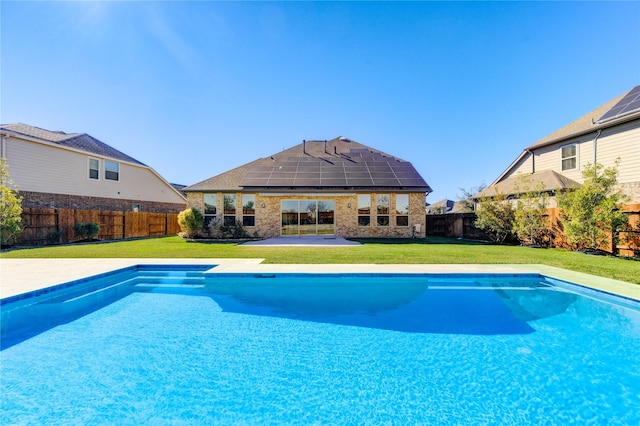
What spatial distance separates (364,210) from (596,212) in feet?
41.4

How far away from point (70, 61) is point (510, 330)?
23061 mm

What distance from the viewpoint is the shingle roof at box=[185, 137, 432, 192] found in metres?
20.8

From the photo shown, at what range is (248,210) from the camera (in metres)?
21.3

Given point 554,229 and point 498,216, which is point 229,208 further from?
point 554,229

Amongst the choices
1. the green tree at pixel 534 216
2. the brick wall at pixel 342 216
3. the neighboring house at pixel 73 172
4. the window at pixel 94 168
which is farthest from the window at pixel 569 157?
the window at pixel 94 168

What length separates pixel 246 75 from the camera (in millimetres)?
18562

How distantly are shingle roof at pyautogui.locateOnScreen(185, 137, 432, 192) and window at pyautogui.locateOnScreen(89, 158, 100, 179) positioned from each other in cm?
915

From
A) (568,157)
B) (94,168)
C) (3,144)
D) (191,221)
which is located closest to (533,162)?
(568,157)

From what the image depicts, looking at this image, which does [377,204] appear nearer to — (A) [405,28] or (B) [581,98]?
(A) [405,28]

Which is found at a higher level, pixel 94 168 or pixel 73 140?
pixel 73 140

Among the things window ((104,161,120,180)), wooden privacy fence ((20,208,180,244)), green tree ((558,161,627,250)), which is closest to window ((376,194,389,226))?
green tree ((558,161,627,250))

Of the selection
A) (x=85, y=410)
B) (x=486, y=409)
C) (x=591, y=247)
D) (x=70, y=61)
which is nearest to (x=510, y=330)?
(x=486, y=409)

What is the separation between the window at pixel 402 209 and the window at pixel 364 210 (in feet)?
7.25

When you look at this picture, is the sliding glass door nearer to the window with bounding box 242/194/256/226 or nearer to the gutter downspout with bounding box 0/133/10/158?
the window with bounding box 242/194/256/226
